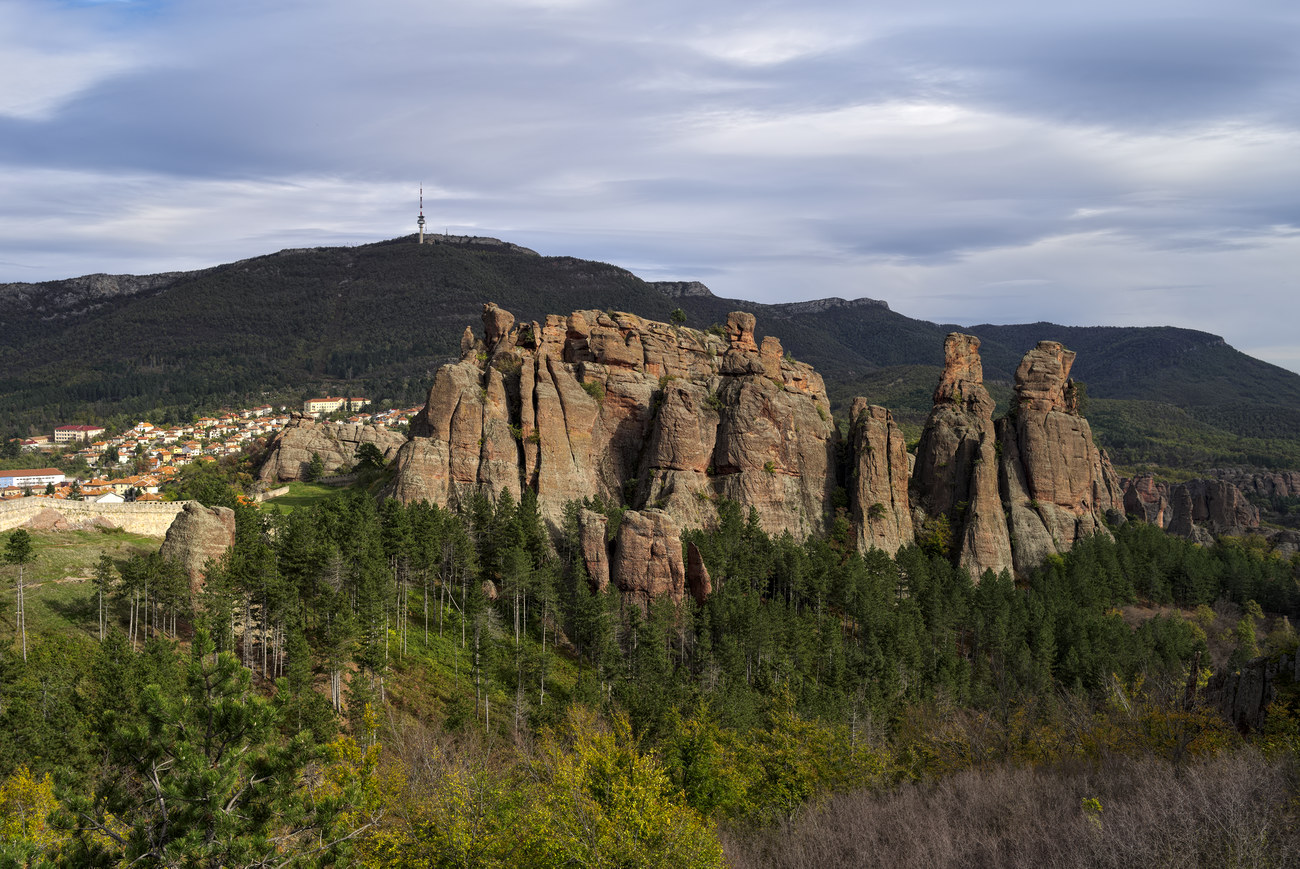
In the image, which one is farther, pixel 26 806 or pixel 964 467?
pixel 964 467

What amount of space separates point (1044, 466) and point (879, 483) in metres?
18.5

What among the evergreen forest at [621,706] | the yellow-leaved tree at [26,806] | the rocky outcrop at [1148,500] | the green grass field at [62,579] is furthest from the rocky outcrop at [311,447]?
the rocky outcrop at [1148,500]

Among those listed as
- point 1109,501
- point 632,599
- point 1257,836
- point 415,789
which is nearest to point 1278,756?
point 1257,836

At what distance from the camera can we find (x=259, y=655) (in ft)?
171

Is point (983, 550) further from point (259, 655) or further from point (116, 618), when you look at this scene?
point (116, 618)

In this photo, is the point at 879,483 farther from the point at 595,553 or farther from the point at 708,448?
the point at 595,553

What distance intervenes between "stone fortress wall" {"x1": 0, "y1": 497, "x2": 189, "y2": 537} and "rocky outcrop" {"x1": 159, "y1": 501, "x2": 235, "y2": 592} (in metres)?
12.7

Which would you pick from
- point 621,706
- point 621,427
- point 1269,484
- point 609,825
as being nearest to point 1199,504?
point 1269,484

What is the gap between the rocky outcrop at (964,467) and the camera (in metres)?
84.1

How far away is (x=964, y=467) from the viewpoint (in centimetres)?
8862

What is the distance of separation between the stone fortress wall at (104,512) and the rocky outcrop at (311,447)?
79.3 feet

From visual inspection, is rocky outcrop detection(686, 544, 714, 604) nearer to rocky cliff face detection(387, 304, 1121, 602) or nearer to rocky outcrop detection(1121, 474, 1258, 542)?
rocky cliff face detection(387, 304, 1121, 602)

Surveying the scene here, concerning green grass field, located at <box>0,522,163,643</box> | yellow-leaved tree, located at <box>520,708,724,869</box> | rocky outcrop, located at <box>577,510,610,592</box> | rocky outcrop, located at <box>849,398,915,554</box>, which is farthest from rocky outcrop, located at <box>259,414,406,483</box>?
yellow-leaved tree, located at <box>520,708,724,869</box>

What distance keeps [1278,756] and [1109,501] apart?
79234mm
